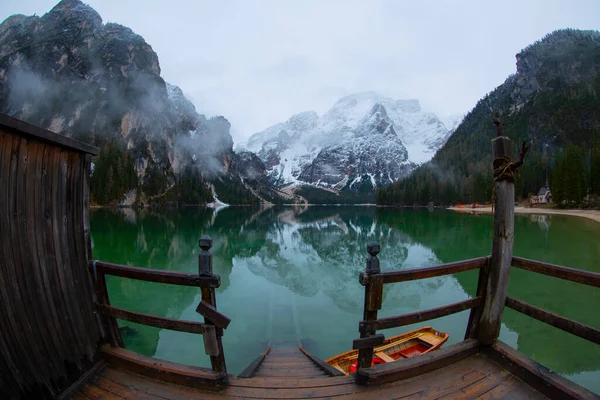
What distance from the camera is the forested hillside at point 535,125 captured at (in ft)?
398

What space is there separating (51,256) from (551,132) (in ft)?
630

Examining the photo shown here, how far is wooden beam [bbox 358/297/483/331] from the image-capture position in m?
4.18

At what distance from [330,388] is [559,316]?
3422mm

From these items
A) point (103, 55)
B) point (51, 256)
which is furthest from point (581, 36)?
point (103, 55)

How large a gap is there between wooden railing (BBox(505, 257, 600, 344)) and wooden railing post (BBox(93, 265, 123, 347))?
6.63 m

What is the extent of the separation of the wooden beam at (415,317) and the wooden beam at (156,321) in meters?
2.35

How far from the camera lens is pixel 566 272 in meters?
4.22

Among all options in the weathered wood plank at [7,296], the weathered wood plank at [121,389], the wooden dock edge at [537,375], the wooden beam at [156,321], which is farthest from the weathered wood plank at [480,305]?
the weathered wood plank at [7,296]

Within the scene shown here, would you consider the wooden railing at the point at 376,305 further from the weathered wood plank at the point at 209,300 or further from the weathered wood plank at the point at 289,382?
the weathered wood plank at the point at 209,300

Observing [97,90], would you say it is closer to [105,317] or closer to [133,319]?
[105,317]

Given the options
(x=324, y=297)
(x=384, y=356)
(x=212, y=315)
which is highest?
(x=212, y=315)

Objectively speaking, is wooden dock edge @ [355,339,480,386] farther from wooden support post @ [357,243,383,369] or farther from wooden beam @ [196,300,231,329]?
wooden beam @ [196,300,231,329]

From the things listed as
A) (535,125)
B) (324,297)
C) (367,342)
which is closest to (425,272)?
(367,342)

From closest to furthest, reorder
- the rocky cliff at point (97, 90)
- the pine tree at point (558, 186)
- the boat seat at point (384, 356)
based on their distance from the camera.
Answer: the boat seat at point (384, 356)
the pine tree at point (558, 186)
the rocky cliff at point (97, 90)
